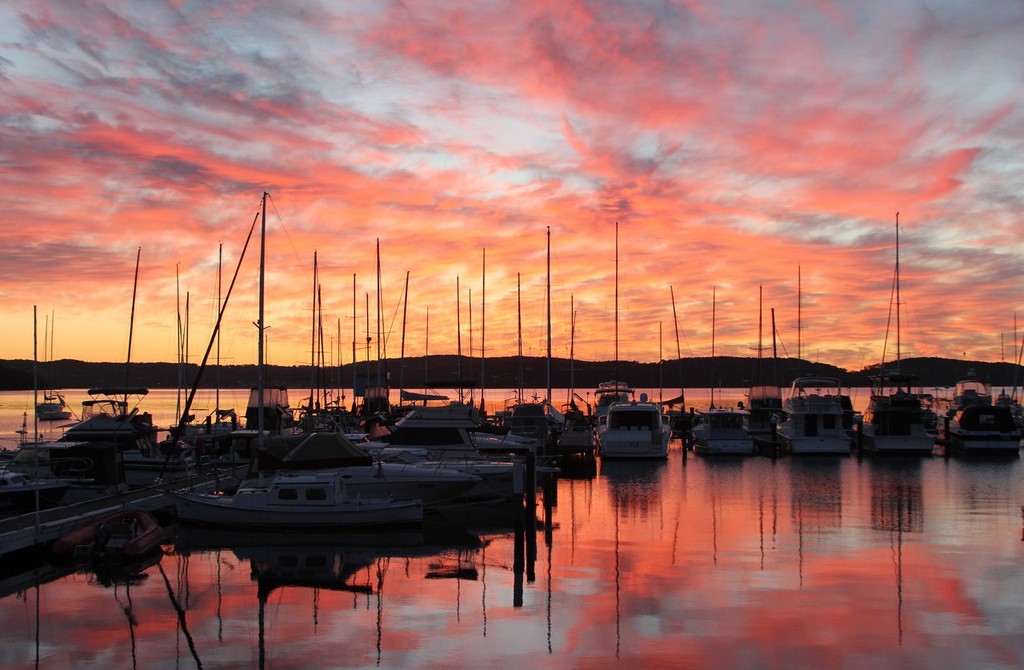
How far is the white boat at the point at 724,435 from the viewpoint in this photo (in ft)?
176

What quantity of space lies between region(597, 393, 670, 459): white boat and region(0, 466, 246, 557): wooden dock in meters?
22.9

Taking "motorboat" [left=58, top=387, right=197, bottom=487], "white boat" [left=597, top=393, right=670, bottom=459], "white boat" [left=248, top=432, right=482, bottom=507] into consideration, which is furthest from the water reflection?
"white boat" [left=597, top=393, right=670, bottom=459]

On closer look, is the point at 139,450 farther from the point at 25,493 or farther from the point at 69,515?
the point at 69,515

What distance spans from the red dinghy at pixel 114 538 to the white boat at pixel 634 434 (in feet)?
94.2

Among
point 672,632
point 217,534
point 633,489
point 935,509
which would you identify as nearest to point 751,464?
point 633,489

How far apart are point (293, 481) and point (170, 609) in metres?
7.96

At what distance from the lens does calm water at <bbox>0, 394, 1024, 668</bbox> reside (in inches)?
615

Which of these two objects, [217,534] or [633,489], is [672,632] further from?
[633,489]

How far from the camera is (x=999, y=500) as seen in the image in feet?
111

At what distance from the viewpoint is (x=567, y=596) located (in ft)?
63.4

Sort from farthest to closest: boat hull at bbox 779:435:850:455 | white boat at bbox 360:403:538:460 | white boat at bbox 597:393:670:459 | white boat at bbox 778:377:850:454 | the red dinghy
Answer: white boat at bbox 778:377:850:454 → boat hull at bbox 779:435:850:455 → white boat at bbox 597:393:670:459 → white boat at bbox 360:403:538:460 → the red dinghy

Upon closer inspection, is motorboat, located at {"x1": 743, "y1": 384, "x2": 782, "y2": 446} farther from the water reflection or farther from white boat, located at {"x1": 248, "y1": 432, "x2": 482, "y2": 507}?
white boat, located at {"x1": 248, "y1": 432, "x2": 482, "y2": 507}

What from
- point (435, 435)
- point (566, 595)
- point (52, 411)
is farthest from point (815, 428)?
point (52, 411)

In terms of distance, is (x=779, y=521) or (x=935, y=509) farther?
(x=935, y=509)
